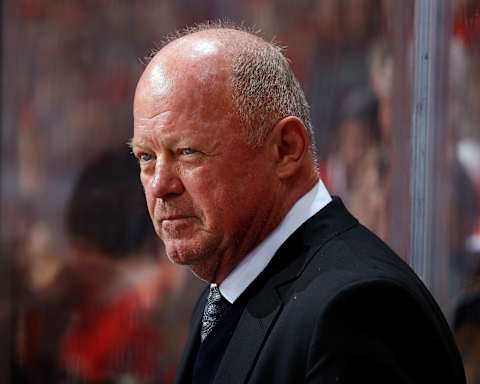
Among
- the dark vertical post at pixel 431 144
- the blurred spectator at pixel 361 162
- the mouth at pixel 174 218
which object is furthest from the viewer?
the blurred spectator at pixel 361 162

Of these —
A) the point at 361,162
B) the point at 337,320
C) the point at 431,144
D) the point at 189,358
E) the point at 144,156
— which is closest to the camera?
the point at 337,320

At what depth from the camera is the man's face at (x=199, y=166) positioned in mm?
1314

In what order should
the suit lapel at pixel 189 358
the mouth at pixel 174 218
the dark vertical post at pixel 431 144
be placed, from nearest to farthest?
the mouth at pixel 174 218, the suit lapel at pixel 189 358, the dark vertical post at pixel 431 144

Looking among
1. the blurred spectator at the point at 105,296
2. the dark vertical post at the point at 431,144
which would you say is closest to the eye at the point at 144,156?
the dark vertical post at the point at 431,144

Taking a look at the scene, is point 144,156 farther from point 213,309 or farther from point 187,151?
point 213,309

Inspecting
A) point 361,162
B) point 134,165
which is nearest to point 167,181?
point 361,162

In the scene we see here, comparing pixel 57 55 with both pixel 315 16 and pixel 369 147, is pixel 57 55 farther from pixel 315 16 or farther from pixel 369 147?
pixel 369 147

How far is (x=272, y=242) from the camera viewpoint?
1359mm

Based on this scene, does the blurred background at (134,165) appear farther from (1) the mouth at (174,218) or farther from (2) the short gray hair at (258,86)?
(1) the mouth at (174,218)

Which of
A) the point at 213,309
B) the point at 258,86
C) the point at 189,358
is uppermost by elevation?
the point at 258,86

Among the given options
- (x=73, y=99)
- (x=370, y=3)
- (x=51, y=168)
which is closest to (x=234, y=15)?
(x=370, y=3)

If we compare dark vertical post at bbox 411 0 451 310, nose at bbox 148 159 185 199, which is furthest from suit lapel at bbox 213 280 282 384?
dark vertical post at bbox 411 0 451 310

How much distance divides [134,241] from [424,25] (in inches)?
47.9

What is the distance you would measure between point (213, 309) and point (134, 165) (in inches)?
57.8
